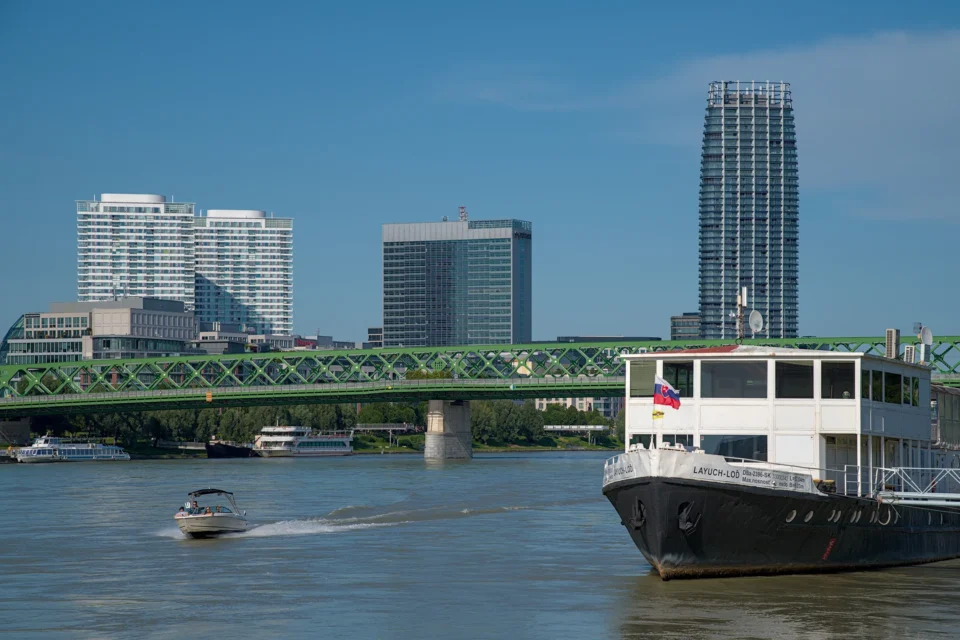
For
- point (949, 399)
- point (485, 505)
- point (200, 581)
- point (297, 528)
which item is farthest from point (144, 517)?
point (949, 399)

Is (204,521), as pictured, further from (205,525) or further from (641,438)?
(641,438)

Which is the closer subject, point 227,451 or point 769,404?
point 769,404

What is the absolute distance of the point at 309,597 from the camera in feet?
120

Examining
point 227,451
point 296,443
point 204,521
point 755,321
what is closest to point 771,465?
point 755,321

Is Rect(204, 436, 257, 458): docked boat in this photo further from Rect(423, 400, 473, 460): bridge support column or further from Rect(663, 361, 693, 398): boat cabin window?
Rect(663, 361, 693, 398): boat cabin window

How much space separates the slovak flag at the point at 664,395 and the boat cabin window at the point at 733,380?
2568mm

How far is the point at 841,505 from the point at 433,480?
66601mm

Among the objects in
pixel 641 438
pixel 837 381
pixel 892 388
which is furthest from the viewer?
pixel 641 438

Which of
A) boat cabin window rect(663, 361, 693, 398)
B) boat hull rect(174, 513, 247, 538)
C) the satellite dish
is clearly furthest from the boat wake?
boat cabin window rect(663, 361, 693, 398)

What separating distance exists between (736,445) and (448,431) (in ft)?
422

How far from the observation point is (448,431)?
167 meters

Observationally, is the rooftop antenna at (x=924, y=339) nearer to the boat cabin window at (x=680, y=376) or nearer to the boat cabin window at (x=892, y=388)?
the boat cabin window at (x=892, y=388)

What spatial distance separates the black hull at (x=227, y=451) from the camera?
17662 centimetres

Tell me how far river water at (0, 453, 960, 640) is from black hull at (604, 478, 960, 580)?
54 centimetres
